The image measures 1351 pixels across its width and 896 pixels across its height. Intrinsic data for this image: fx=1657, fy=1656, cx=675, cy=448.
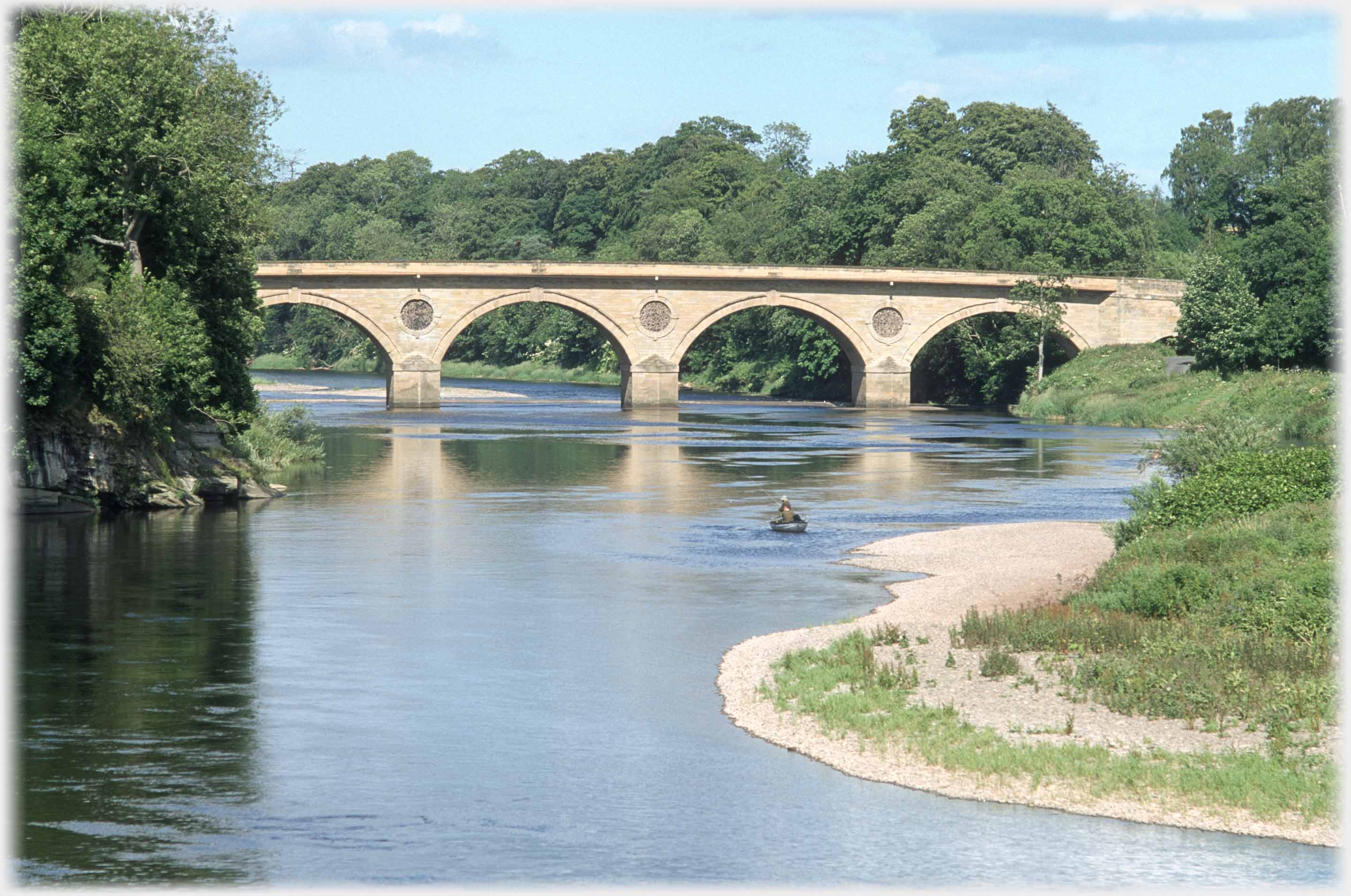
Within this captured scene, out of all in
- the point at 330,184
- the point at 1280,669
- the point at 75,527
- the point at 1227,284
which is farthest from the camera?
the point at 330,184

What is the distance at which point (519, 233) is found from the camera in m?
165

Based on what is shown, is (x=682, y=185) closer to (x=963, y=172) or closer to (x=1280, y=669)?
(x=963, y=172)

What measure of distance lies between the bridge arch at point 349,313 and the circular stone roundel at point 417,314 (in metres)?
1.33

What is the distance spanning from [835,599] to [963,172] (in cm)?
9734

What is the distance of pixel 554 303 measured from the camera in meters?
94.8

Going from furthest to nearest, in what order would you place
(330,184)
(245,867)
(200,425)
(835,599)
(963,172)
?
(330,184) < (963,172) < (200,425) < (835,599) < (245,867)

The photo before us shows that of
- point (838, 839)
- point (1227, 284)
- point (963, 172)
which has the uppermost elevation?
point (963, 172)

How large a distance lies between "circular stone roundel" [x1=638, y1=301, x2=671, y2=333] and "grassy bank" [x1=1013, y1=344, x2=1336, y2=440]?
826 inches

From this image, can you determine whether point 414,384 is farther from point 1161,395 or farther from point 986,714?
point 986,714

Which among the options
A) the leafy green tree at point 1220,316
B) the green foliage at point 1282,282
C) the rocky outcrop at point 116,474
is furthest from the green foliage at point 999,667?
the leafy green tree at point 1220,316

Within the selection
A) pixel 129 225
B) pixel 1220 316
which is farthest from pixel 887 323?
pixel 129 225

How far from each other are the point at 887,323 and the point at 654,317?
1414 cm

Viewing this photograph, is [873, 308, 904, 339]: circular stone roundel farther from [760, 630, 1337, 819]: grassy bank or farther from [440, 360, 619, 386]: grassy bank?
[760, 630, 1337, 819]: grassy bank

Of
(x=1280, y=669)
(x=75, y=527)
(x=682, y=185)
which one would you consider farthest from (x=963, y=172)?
(x=1280, y=669)
